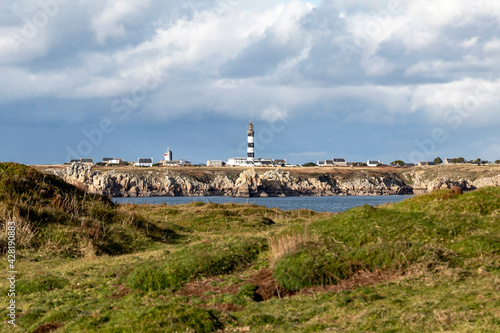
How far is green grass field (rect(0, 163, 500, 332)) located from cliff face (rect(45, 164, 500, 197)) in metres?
122

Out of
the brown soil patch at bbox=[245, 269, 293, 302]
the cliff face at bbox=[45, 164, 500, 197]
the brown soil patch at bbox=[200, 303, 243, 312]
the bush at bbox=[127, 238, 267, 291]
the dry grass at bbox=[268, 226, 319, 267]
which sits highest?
the cliff face at bbox=[45, 164, 500, 197]

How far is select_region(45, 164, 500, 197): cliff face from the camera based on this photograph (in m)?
146

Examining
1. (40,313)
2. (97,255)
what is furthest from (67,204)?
(40,313)

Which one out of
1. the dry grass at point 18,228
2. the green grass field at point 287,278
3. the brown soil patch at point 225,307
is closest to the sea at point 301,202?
the dry grass at point 18,228

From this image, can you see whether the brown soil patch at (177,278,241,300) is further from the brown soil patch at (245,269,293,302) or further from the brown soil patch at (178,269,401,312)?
the brown soil patch at (245,269,293,302)

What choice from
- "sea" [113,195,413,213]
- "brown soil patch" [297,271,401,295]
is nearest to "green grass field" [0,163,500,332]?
"brown soil patch" [297,271,401,295]

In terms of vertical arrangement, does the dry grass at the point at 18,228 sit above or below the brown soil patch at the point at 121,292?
above

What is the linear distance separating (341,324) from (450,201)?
16726mm

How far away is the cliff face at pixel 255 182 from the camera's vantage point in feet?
479

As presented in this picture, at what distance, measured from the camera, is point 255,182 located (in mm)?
145125

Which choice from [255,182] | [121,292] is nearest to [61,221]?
[121,292]

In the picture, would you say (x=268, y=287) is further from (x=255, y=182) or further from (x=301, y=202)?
(x=255, y=182)

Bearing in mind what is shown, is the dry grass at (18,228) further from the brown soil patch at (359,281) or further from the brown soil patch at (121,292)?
the brown soil patch at (359,281)

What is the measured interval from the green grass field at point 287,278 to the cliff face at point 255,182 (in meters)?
122
